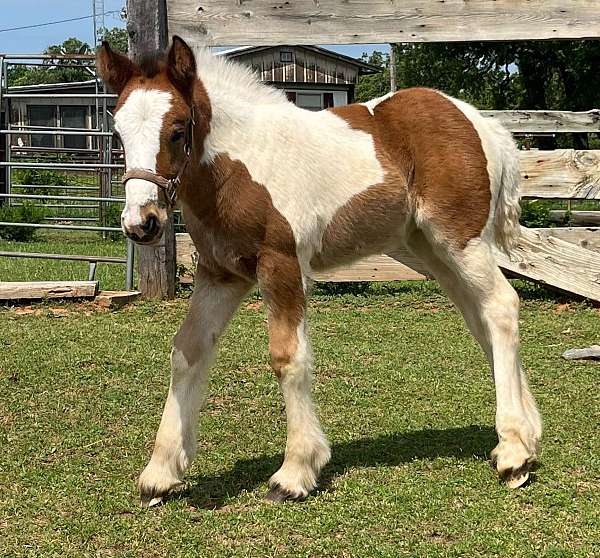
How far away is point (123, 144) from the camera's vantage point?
3592mm

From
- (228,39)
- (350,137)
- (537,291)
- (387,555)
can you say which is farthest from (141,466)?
(537,291)

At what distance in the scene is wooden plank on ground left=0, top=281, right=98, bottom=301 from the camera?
340 inches

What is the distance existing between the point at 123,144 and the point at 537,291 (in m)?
6.43

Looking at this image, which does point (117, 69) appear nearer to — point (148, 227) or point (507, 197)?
point (148, 227)

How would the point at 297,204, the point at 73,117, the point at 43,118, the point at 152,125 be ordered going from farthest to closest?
Result: 1. the point at 43,118
2. the point at 73,117
3. the point at 297,204
4. the point at 152,125

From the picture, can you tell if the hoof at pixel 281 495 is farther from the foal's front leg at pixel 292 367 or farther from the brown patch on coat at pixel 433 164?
the brown patch on coat at pixel 433 164

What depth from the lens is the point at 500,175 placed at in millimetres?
4566

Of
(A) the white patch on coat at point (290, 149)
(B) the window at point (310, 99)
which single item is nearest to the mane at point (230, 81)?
(A) the white patch on coat at point (290, 149)

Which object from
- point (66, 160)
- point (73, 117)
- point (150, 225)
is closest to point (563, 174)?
point (150, 225)

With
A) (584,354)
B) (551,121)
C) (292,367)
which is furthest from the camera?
(551,121)

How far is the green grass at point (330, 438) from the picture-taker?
3.62 metres

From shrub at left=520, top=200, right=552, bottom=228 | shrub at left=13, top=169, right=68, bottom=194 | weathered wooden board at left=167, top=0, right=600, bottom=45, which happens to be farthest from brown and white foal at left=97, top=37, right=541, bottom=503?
Result: shrub at left=13, top=169, right=68, bottom=194

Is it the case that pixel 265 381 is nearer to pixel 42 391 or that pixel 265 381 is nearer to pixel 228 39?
pixel 42 391

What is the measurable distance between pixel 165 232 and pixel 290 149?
15.1 feet
